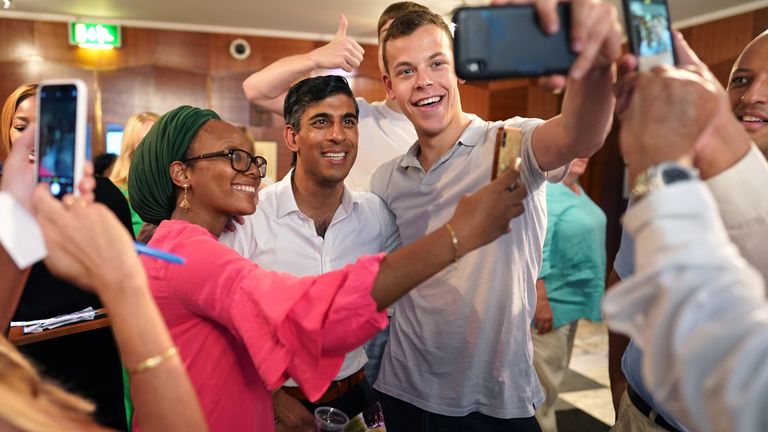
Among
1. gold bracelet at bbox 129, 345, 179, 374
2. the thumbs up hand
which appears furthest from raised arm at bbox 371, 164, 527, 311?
the thumbs up hand

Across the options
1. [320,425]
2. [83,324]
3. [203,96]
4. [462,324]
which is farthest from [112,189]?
[203,96]

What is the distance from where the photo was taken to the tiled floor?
3531 mm

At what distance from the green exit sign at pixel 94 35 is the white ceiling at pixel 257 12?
4.3 inches

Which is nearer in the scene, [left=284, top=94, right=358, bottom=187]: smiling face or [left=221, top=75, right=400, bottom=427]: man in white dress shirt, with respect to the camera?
[left=221, top=75, right=400, bottom=427]: man in white dress shirt

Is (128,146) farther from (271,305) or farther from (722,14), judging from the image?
(722,14)

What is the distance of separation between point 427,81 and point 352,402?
1.01m

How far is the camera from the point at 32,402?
72cm

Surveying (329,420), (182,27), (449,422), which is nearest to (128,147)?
(329,420)

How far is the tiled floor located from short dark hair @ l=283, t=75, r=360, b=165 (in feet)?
8.30

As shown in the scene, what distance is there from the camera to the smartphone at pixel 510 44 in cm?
81

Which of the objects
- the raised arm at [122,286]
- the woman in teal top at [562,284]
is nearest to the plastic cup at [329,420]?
the raised arm at [122,286]

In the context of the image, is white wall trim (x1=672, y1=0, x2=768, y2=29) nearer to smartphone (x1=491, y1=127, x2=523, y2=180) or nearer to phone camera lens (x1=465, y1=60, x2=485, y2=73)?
smartphone (x1=491, y1=127, x2=523, y2=180)

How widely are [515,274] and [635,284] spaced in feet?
3.18

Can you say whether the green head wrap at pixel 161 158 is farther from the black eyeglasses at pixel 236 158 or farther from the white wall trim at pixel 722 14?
the white wall trim at pixel 722 14
